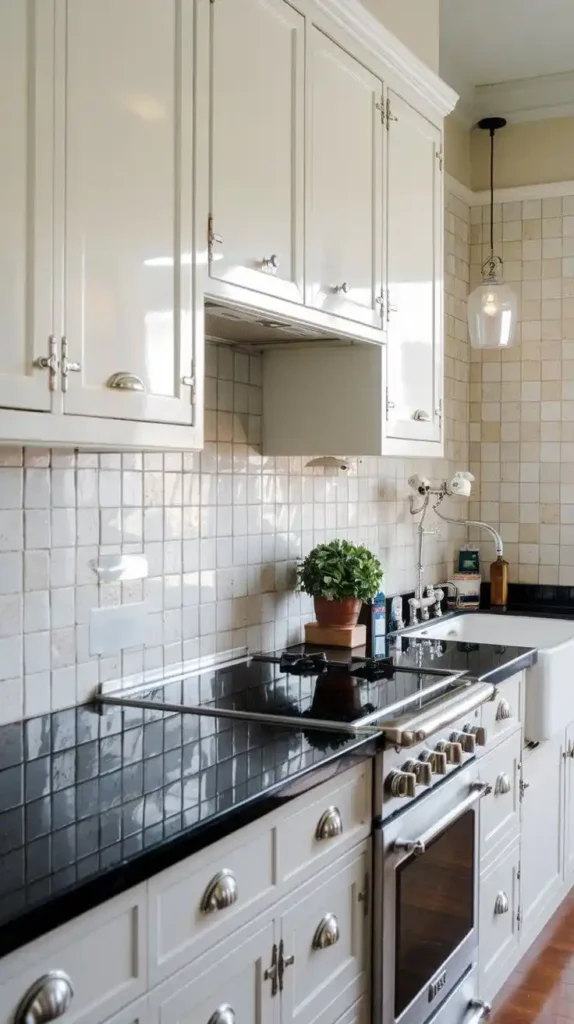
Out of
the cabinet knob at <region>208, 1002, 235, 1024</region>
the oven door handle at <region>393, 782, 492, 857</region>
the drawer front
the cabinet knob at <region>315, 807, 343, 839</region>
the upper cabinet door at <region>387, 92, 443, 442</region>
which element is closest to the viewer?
the drawer front

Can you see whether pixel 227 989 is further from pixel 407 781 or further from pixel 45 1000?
pixel 407 781

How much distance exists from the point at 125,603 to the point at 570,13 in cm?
260

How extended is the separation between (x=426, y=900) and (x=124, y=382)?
130 centimetres

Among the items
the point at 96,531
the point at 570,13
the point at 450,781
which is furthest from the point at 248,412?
the point at 570,13

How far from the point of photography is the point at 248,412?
2713 millimetres

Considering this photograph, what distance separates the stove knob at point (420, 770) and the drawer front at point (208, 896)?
0.51 m

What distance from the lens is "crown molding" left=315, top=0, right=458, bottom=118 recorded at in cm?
236

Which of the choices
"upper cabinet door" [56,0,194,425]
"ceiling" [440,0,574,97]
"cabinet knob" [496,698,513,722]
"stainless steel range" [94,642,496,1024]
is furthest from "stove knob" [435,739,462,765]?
"ceiling" [440,0,574,97]

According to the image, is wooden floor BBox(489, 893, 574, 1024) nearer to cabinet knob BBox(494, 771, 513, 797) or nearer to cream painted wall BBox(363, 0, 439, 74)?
cabinet knob BBox(494, 771, 513, 797)

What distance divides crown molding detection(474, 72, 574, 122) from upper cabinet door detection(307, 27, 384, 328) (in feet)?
5.23

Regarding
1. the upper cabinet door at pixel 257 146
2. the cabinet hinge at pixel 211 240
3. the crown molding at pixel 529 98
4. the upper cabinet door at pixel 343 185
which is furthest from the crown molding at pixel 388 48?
the crown molding at pixel 529 98

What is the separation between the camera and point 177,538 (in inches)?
94.3

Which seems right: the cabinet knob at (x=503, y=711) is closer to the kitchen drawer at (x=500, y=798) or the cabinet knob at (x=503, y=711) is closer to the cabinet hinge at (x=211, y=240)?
the kitchen drawer at (x=500, y=798)

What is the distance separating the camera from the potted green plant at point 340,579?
2.71 m
